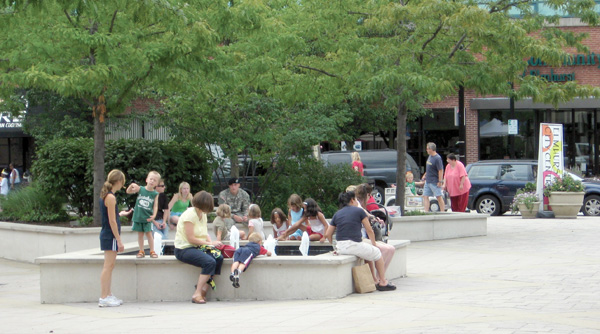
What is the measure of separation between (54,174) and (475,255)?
7.98m

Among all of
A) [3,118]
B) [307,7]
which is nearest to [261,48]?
[307,7]

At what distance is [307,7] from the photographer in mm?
17172

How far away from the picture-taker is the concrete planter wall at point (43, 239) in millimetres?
13828

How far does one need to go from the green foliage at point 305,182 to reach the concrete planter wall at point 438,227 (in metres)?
1.39

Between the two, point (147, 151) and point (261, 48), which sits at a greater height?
point (261, 48)

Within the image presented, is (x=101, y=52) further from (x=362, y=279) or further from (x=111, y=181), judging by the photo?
(x=362, y=279)

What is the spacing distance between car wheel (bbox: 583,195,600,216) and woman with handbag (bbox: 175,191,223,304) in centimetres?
1674

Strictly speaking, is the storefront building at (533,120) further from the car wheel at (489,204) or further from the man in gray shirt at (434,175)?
the man in gray shirt at (434,175)

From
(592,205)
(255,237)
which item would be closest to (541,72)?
(592,205)

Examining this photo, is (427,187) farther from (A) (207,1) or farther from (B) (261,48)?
(A) (207,1)

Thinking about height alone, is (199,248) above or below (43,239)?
above

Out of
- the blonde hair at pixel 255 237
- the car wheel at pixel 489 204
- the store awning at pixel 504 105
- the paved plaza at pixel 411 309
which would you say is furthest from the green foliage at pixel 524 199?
the blonde hair at pixel 255 237

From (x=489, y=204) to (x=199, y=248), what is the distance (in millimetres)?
15681

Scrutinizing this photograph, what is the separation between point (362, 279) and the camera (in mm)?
10078
